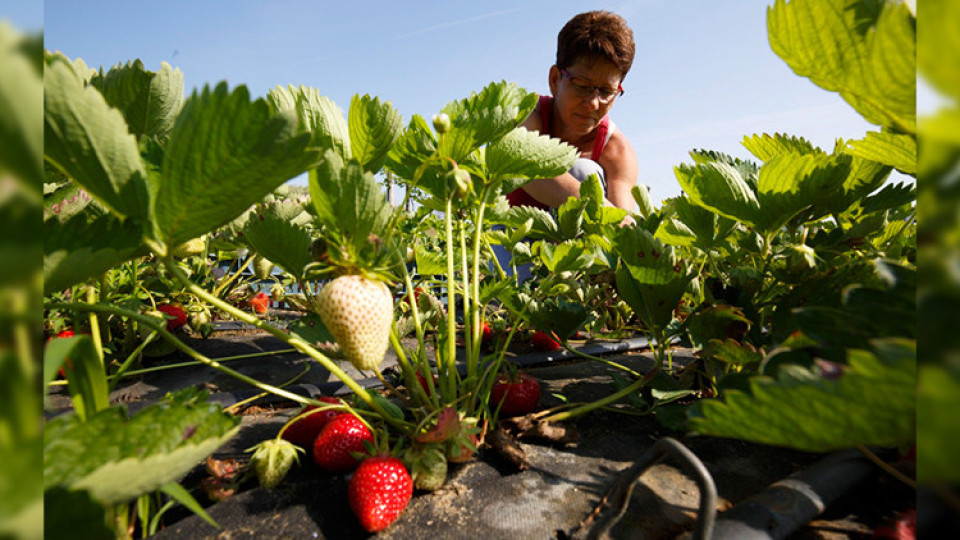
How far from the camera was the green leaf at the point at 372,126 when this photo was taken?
0.53m

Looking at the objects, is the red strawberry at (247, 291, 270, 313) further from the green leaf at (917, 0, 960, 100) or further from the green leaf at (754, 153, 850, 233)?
the green leaf at (917, 0, 960, 100)

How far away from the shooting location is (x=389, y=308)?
1.47ft

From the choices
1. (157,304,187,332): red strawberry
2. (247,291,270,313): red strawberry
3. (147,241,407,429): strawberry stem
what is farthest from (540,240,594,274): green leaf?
(247,291,270,313): red strawberry

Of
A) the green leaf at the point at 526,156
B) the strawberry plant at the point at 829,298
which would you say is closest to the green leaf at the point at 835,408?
the strawberry plant at the point at 829,298

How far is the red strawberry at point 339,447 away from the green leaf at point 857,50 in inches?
20.5

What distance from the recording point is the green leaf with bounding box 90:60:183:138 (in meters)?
0.49

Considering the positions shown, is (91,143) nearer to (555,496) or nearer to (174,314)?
(555,496)

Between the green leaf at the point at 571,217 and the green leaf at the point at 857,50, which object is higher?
the green leaf at the point at 857,50

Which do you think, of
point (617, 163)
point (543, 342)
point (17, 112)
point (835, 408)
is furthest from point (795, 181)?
point (617, 163)

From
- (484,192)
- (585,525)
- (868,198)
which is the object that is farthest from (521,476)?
(868,198)

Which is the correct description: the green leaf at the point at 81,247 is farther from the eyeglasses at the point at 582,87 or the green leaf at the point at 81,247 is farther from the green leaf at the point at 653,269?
the eyeglasses at the point at 582,87

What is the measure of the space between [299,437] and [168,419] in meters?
0.33

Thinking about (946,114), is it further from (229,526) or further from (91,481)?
(229,526)

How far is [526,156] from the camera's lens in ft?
2.06
